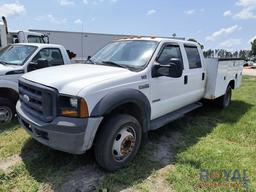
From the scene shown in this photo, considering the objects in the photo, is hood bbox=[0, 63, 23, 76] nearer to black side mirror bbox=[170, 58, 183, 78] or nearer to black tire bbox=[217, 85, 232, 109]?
black side mirror bbox=[170, 58, 183, 78]

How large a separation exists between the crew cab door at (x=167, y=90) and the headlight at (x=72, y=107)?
1430mm

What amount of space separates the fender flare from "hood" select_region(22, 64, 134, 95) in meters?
0.26

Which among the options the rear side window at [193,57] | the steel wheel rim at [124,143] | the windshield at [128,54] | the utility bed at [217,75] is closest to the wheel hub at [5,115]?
the windshield at [128,54]

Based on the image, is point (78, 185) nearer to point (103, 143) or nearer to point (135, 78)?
point (103, 143)

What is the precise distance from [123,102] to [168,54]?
1655 mm

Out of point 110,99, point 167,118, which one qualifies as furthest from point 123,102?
point 167,118

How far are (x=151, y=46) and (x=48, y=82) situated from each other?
196 cm

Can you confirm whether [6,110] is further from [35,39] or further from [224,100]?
[35,39]

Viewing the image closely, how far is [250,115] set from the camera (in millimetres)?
6691

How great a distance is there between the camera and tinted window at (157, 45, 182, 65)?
435 cm

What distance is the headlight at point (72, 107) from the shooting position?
118 inches

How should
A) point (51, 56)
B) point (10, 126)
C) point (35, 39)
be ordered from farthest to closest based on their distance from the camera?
point (35, 39) < point (51, 56) < point (10, 126)

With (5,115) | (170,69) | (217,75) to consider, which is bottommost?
(5,115)

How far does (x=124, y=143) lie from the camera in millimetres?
3629
